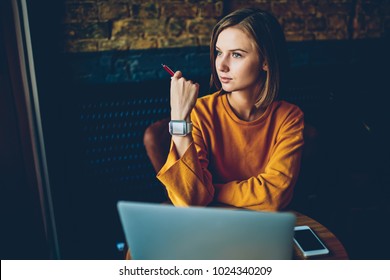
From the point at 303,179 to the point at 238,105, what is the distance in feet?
1.72

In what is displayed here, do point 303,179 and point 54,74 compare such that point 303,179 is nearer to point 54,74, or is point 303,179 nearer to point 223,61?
point 223,61

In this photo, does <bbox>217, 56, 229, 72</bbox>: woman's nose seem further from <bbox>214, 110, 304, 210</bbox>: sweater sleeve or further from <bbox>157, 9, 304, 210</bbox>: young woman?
<bbox>214, 110, 304, 210</bbox>: sweater sleeve

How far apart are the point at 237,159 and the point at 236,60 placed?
0.37 meters

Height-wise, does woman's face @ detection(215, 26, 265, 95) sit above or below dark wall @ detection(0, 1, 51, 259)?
above

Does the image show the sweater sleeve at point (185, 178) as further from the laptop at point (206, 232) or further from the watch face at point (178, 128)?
the laptop at point (206, 232)

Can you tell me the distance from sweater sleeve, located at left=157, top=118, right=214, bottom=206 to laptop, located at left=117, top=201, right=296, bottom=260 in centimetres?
39

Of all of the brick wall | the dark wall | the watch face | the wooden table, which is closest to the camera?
the wooden table

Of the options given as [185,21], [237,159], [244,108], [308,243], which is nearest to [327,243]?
[308,243]

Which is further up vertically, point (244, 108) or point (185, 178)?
point (244, 108)

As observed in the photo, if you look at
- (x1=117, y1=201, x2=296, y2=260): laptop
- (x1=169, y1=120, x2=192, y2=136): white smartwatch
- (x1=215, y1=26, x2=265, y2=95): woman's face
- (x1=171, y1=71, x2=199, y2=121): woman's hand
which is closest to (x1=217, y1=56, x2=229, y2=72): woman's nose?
(x1=215, y1=26, x2=265, y2=95): woman's face

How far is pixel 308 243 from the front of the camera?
1088 mm

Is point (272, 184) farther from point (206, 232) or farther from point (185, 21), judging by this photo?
point (185, 21)

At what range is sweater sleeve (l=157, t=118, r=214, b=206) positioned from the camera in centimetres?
121
